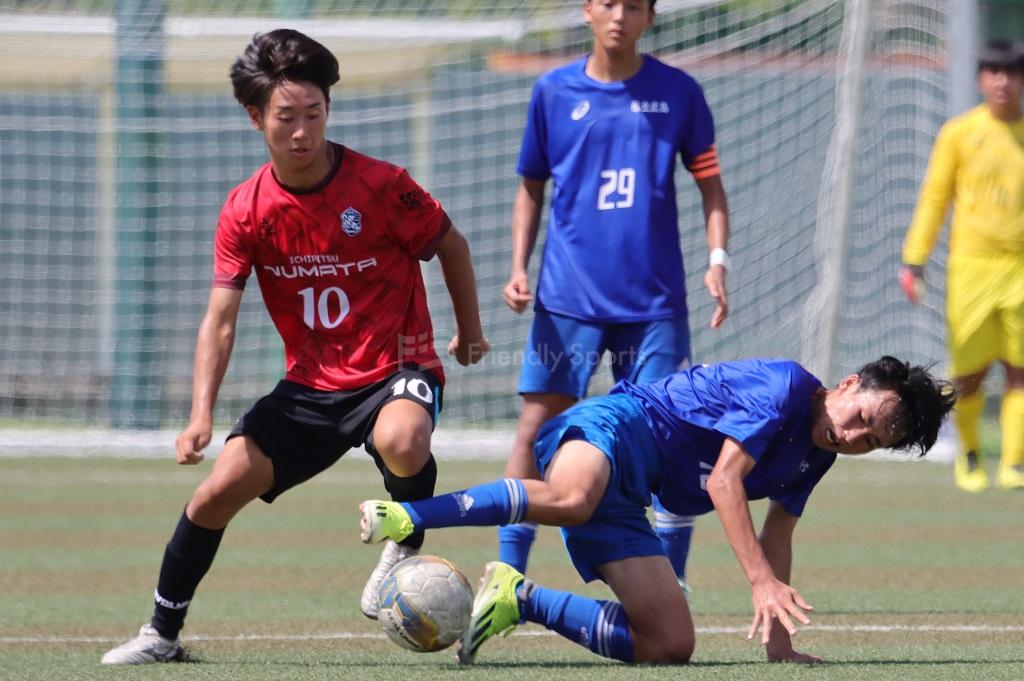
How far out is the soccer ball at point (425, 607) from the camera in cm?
438

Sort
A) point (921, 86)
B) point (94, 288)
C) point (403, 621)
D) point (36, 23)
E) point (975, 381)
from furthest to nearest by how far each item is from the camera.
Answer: point (94, 288) → point (36, 23) → point (921, 86) → point (975, 381) → point (403, 621)

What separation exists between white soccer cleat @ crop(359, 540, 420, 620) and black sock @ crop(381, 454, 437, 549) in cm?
10

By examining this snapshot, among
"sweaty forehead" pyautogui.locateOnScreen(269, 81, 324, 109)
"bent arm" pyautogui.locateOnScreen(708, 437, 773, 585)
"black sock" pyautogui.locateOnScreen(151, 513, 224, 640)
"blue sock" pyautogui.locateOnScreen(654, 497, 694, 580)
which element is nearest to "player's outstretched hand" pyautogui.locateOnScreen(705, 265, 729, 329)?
"blue sock" pyautogui.locateOnScreen(654, 497, 694, 580)

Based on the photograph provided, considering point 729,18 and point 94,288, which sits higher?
point 729,18

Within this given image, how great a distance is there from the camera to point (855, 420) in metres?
4.53

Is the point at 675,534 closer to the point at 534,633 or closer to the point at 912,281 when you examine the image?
the point at 534,633

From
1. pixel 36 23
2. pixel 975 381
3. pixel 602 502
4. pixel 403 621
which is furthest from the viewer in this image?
pixel 36 23

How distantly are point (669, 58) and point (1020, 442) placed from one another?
14.8 feet

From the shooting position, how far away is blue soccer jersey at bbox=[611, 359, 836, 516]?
4625 millimetres

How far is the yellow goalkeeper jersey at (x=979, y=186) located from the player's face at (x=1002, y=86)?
10 centimetres

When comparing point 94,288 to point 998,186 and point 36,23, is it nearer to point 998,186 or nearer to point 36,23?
point 36,23

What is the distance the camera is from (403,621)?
14.4 feet

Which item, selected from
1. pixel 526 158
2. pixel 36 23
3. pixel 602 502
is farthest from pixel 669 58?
pixel 602 502

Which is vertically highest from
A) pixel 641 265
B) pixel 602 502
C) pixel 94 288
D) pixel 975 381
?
pixel 641 265
